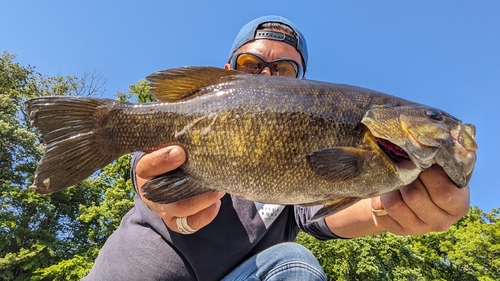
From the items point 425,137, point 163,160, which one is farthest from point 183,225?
point 425,137

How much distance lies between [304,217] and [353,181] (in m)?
1.29

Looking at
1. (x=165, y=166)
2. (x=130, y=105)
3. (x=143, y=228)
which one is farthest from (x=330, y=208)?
(x=143, y=228)

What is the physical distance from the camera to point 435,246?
779 inches

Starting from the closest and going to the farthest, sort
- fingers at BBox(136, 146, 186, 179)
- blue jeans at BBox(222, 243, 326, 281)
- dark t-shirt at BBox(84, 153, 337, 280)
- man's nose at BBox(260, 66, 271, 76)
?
fingers at BBox(136, 146, 186, 179) → blue jeans at BBox(222, 243, 326, 281) → dark t-shirt at BBox(84, 153, 337, 280) → man's nose at BBox(260, 66, 271, 76)

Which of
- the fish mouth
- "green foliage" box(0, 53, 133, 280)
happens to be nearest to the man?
the fish mouth

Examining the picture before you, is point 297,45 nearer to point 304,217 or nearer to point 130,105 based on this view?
point 304,217

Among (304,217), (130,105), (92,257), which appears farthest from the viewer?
(92,257)

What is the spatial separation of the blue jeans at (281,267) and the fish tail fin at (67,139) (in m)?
1.17

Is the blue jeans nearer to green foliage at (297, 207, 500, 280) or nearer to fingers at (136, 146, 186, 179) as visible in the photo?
fingers at (136, 146, 186, 179)

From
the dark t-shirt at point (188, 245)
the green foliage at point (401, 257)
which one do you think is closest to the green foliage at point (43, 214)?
the green foliage at point (401, 257)

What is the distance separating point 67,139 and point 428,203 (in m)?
1.80

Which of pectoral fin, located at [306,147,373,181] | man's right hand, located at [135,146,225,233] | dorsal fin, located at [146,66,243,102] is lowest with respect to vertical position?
man's right hand, located at [135,146,225,233]

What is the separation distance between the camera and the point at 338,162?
1.54m

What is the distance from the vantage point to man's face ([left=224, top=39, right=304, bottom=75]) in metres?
3.12
